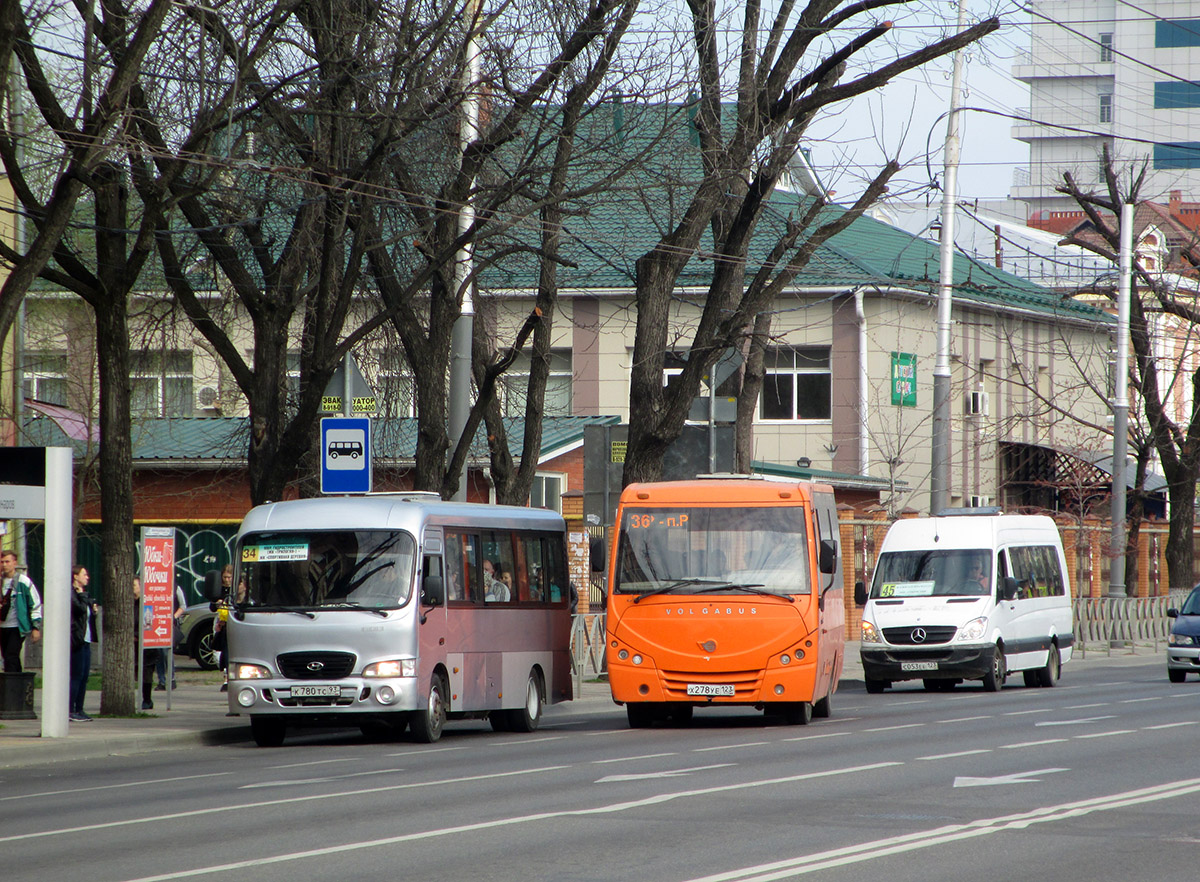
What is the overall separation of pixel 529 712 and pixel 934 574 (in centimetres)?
889

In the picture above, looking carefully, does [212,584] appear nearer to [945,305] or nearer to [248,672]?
[248,672]

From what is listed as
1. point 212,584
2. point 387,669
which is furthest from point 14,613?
point 387,669

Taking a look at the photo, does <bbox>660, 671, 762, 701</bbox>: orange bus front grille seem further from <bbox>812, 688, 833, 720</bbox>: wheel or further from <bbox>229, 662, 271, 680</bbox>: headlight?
<bbox>229, 662, 271, 680</bbox>: headlight

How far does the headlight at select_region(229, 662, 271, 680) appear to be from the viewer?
17.8 metres

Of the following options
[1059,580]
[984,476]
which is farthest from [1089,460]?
[1059,580]

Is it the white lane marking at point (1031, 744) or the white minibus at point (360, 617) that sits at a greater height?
the white minibus at point (360, 617)

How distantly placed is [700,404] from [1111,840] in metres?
15.4

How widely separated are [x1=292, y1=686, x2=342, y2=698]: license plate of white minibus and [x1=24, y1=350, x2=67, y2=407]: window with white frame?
17279 mm

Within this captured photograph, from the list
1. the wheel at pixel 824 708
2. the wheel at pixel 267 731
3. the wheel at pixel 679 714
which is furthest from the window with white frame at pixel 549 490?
the wheel at pixel 267 731

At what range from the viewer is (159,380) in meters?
36.6

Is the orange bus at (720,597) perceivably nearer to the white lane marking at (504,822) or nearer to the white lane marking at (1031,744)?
the white lane marking at (1031,744)

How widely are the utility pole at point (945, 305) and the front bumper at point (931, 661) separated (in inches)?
191

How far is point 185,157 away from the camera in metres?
16.8

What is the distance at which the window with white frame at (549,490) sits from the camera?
123 feet
